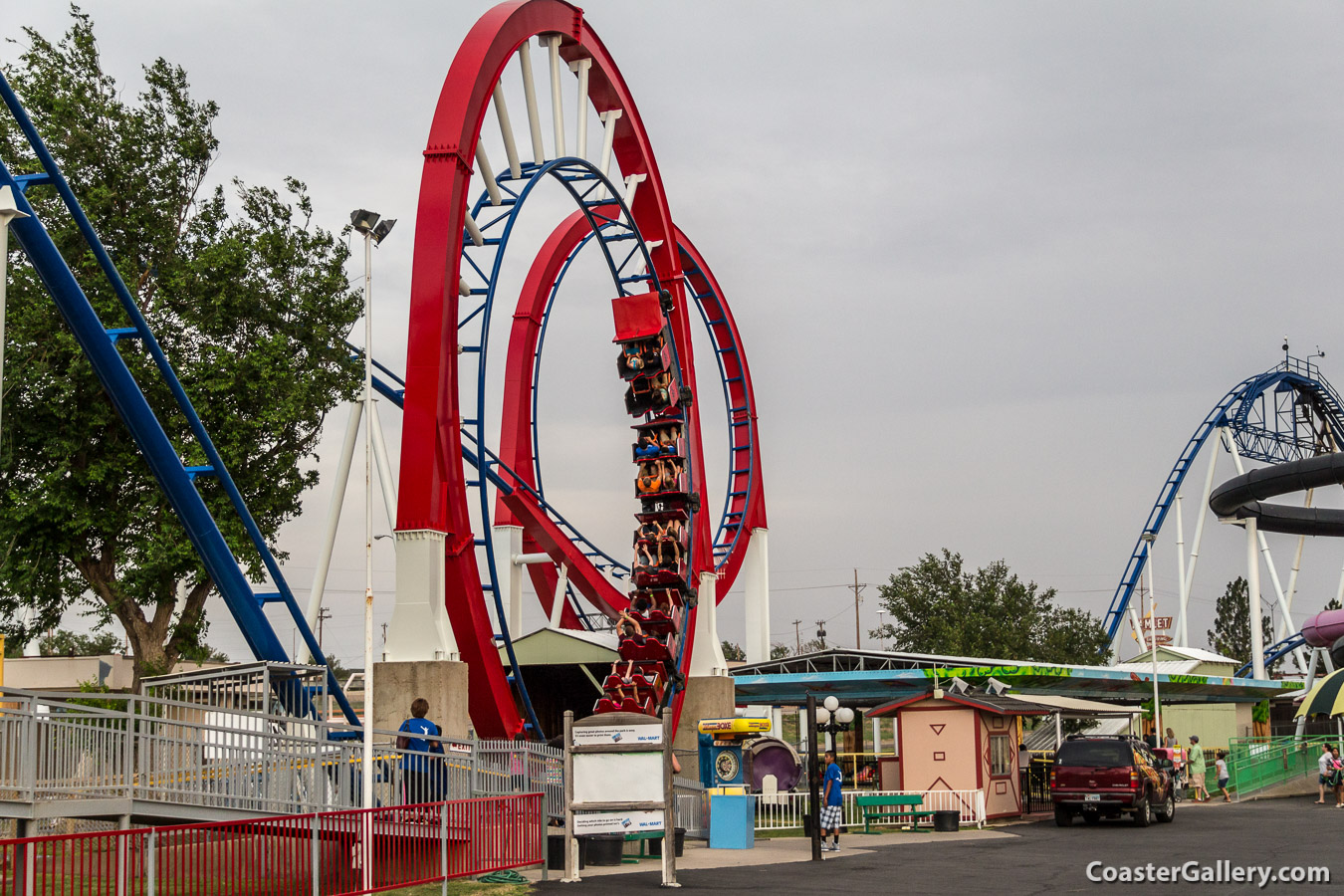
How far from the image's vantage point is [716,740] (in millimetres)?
31375

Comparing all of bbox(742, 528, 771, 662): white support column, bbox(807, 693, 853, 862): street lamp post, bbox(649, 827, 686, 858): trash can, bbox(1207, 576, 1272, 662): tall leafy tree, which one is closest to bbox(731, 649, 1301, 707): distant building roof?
bbox(742, 528, 771, 662): white support column

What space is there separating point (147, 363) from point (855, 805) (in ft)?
62.7

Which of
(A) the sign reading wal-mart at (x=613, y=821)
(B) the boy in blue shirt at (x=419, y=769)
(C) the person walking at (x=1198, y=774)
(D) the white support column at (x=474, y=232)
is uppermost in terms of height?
(D) the white support column at (x=474, y=232)

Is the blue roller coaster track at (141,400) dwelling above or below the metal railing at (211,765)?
above

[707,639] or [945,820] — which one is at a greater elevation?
[707,639]

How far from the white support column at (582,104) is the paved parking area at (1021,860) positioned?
1537 cm

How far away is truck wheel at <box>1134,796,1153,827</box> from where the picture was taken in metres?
27.5

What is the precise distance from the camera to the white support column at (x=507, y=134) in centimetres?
2633

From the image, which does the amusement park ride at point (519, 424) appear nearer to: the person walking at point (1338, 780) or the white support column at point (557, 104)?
the white support column at point (557, 104)

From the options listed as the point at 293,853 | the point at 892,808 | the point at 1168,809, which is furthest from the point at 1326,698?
the point at 293,853

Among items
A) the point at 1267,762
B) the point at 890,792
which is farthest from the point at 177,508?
the point at 1267,762

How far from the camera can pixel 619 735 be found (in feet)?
59.0

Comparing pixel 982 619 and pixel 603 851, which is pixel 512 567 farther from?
pixel 982 619

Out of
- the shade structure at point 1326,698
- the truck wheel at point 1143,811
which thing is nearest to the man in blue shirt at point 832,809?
the truck wheel at point 1143,811
